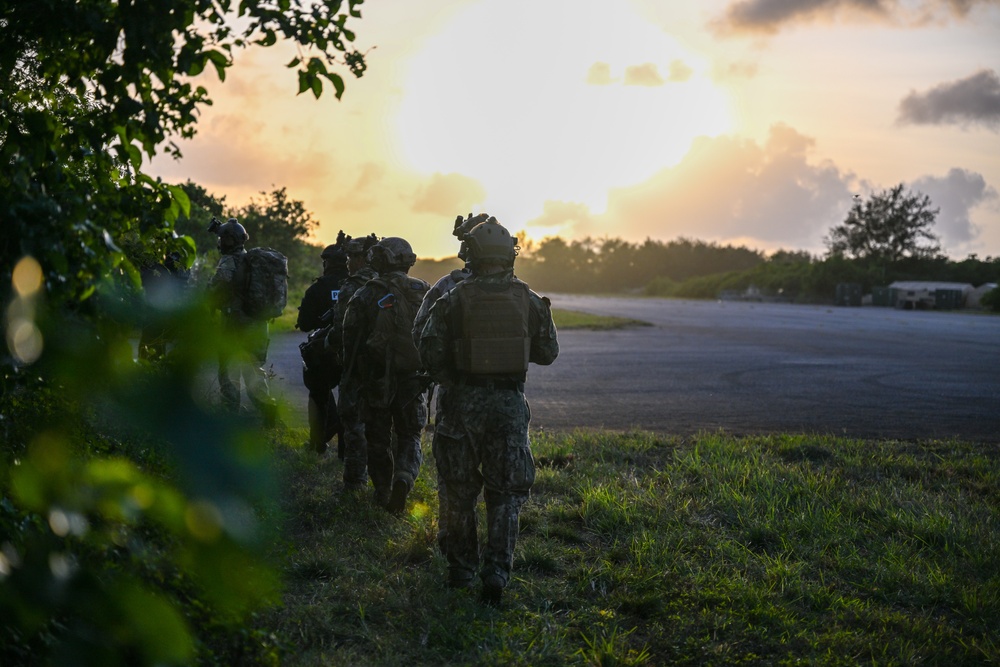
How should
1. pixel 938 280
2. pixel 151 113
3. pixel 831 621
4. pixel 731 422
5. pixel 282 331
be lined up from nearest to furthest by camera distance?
1. pixel 282 331
2. pixel 151 113
3. pixel 831 621
4. pixel 731 422
5. pixel 938 280

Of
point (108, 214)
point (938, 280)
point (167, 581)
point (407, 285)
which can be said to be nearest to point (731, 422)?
point (407, 285)

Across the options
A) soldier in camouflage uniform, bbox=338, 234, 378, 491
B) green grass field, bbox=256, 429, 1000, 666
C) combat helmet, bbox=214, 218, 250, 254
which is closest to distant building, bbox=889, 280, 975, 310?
green grass field, bbox=256, 429, 1000, 666

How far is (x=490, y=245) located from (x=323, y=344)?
329cm

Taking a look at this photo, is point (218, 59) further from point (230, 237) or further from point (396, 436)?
point (230, 237)

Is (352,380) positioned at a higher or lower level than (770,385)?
higher

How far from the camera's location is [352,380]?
7.05m

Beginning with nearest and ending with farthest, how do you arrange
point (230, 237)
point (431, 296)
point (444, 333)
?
point (444, 333) < point (431, 296) < point (230, 237)

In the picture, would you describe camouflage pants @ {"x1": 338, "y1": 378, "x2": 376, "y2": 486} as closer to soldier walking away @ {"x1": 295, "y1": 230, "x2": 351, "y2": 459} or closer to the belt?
soldier walking away @ {"x1": 295, "y1": 230, "x2": 351, "y2": 459}

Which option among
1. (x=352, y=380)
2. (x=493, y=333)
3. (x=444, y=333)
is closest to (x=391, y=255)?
(x=352, y=380)

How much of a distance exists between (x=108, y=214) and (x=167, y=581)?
1.60m

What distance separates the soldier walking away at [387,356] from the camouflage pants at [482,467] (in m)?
1.51

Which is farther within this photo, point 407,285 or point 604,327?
point 604,327

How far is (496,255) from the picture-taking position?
5340 millimetres

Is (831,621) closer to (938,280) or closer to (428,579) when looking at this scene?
(428,579)
